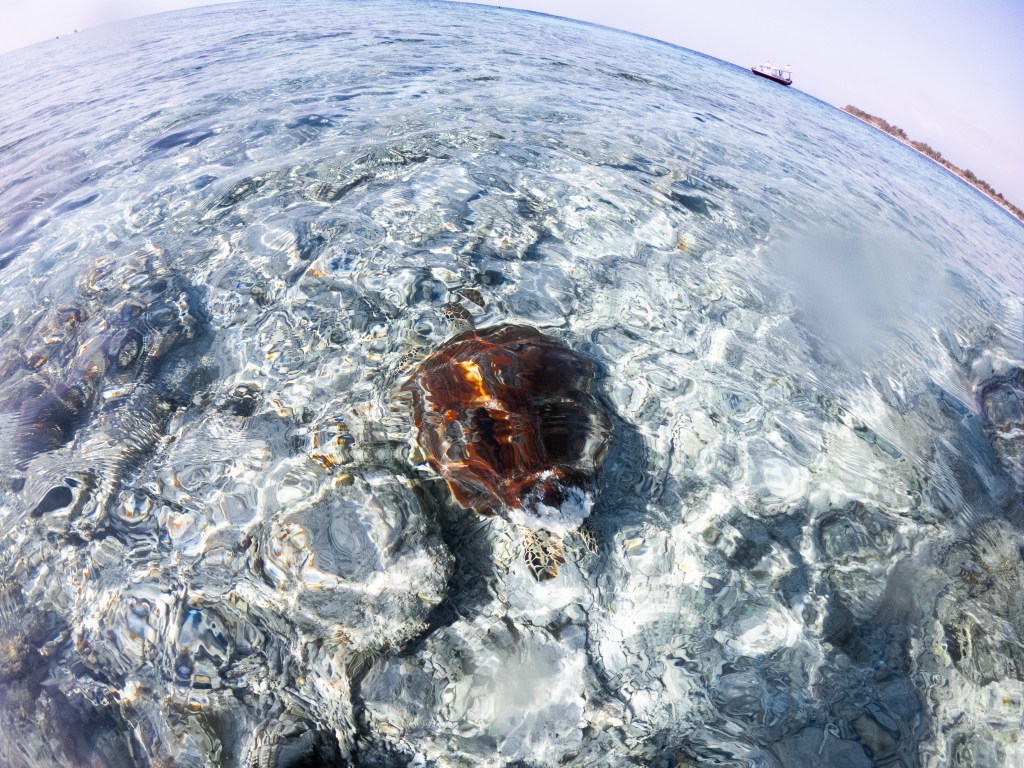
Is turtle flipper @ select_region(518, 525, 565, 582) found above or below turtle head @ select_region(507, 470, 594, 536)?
below

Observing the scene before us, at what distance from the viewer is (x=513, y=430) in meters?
2.31

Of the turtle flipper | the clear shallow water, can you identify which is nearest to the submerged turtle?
the turtle flipper

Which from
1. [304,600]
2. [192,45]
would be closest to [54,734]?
[304,600]

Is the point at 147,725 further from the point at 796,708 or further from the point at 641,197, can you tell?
the point at 641,197

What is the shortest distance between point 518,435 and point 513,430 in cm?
4

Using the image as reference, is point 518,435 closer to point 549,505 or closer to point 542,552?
point 549,505

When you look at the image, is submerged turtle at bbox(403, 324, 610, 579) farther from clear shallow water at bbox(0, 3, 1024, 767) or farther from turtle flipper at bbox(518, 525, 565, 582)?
clear shallow water at bbox(0, 3, 1024, 767)

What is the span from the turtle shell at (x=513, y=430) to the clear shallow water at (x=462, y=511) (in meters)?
0.15

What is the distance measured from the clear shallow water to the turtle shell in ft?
0.50

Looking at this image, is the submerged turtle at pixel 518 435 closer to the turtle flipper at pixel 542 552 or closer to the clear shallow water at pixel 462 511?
the turtle flipper at pixel 542 552

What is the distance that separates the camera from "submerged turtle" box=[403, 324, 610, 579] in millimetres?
2254

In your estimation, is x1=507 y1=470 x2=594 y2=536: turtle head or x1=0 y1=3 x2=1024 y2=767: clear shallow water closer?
x1=0 y1=3 x2=1024 y2=767: clear shallow water

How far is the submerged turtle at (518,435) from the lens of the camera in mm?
2254

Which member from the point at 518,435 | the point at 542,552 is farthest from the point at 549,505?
the point at 518,435
